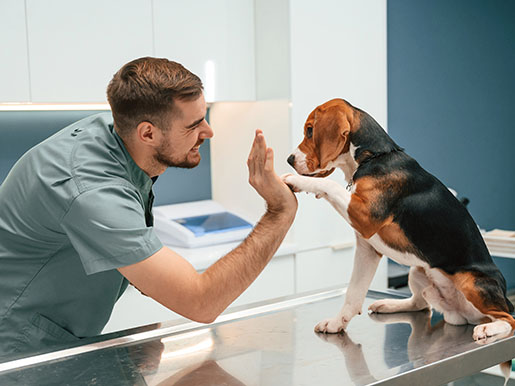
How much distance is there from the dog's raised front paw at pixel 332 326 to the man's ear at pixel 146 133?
0.56 metres

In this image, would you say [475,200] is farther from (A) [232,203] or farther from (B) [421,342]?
(B) [421,342]

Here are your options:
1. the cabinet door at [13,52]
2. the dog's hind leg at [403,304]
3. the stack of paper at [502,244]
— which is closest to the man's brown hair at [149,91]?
the dog's hind leg at [403,304]

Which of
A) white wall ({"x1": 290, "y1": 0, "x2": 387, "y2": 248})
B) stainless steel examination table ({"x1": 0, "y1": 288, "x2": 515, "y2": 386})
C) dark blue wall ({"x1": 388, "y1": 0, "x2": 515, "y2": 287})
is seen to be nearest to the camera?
stainless steel examination table ({"x1": 0, "y1": 288, "x2": 515, "y2": 386})

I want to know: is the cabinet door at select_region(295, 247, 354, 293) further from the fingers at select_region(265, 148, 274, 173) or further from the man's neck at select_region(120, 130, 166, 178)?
the fingers at select_region(265, 148, 274, 173)

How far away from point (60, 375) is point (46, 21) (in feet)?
5.70

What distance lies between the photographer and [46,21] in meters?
2.44

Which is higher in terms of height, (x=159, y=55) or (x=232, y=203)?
(x=159, y=55)

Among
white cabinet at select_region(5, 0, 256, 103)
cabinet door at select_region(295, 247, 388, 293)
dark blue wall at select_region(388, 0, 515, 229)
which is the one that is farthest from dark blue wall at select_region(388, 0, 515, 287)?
white cabinet at select_region(5, 0, 256, 103)

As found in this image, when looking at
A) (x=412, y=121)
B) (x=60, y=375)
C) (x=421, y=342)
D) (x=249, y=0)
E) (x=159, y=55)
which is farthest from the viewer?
(x=412, y=121)

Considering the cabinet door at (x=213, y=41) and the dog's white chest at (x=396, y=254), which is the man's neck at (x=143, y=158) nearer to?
the dog's white chest at (x=396, y=254)

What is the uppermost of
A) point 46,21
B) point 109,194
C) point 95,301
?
point 46,21

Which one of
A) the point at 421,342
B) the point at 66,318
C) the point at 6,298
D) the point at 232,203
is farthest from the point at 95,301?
the point at 232,203

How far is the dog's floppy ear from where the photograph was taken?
1.26 meters

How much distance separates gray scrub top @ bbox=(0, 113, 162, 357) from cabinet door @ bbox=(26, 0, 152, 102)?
1.14 m
